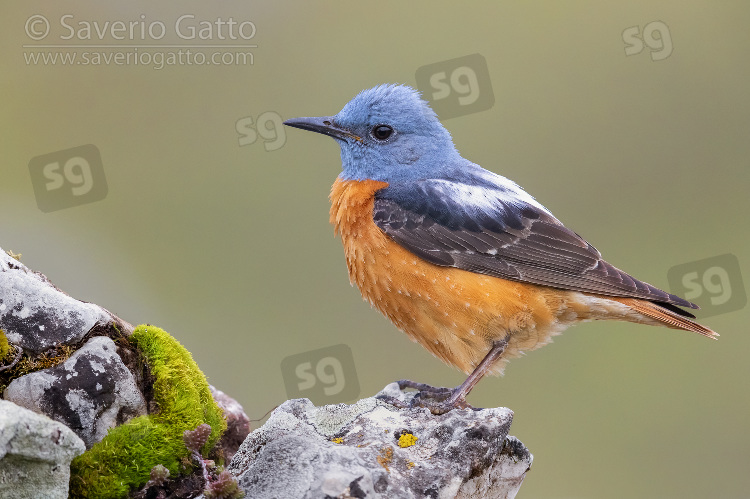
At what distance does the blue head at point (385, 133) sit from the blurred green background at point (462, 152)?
9.20 ft

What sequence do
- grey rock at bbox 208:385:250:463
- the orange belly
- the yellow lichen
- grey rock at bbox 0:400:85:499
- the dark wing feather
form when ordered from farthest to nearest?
the dark wing feather < the orange belly < grey rock at bbox 208:385:250:463 < the yellow lichen < grey rock at bbox 0:400:85:499

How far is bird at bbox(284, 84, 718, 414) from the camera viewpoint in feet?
20.7

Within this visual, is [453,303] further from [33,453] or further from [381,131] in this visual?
[33,453]

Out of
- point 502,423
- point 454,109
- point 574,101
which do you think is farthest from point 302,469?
point 574,101

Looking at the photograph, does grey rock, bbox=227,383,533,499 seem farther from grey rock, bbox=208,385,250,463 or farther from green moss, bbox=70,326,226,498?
grey rock, bbox=208,385,250,463

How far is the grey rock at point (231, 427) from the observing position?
5.72 m

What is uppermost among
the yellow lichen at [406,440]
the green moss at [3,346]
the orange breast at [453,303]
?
the green moss at [3,346]

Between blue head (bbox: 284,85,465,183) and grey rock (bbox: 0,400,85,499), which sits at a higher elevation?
blue head (bbox: 284,85,465,183)

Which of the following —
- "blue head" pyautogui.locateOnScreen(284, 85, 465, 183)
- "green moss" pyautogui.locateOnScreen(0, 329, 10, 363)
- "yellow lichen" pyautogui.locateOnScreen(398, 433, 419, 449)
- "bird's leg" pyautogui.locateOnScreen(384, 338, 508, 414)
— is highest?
"blue head" pyautogui.locateOnScreen(284, 85, 465, 183)

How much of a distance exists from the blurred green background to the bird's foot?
3.71m

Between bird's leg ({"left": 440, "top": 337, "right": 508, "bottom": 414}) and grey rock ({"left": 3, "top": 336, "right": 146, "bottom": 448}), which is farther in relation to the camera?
bird's leg ({"left": 440, "top": 337, "right": 508, "bottom": 414})

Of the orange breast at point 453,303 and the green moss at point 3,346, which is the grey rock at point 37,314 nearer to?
the green moss at point 3,346

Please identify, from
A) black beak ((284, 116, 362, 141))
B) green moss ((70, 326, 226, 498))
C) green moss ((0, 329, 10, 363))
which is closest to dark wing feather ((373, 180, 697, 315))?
black beak ((284, 116, 362, 141))

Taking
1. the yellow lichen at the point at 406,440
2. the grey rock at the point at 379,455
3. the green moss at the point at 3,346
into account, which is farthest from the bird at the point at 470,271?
the green moss at the point at 3,346
